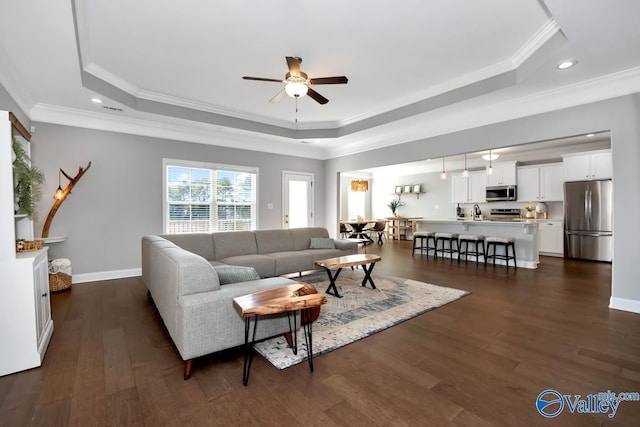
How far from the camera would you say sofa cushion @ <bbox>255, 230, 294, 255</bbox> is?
518 centimetres

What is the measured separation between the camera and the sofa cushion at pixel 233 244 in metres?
4.75

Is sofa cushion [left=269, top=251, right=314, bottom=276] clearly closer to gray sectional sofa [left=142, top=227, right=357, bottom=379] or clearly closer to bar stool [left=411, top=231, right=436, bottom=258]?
gray sectional sofa [left=142, top=227, right=357, bottom=379]

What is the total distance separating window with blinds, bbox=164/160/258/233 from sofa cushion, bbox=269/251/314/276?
1891 mm

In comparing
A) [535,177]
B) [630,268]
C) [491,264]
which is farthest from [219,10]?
[535,177]

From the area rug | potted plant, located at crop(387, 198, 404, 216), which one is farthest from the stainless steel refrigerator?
potted plant, located at crop(387, 198, 404, 216)

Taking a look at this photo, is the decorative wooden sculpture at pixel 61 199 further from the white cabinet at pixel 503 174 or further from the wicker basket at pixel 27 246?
the white cabinet at pixel 503 174

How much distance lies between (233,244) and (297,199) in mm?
2834

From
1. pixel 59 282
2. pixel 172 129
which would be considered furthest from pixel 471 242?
pixel 59 282

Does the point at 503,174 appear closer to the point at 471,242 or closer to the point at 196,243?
the point at 471,242

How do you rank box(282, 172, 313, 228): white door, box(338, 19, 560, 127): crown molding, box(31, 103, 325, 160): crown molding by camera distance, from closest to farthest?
1. box(338, 19, 560, 127): crown molding
2. box(31, 103, 325, 160): crown molding
3. box(282, 172, 313, 228): white door

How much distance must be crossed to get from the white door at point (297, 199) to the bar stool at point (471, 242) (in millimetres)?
3667

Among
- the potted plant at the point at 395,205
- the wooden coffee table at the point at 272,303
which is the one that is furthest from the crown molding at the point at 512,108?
the potted plant at the point at 395,205

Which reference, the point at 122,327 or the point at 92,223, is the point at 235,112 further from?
the point at 122,327

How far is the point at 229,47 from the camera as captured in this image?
325 cm
